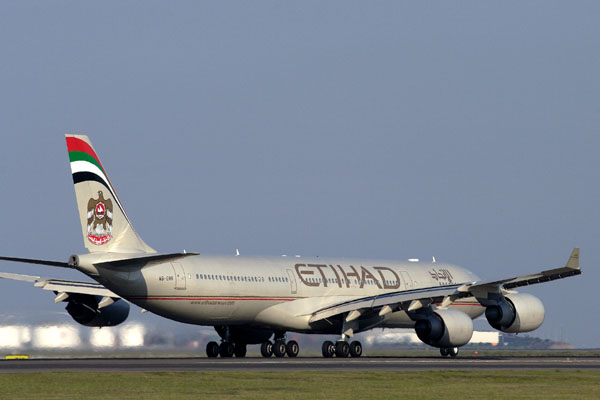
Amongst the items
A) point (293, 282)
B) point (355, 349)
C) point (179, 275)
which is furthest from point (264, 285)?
point (355, 349)

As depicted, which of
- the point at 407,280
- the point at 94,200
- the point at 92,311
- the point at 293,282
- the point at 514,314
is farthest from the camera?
the point at 407,280

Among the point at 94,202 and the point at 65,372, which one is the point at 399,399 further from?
the point at 94,202

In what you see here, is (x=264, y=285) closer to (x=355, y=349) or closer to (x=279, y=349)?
(x=279, y=349)

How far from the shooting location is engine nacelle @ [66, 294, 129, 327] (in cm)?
4375

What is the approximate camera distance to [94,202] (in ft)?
124

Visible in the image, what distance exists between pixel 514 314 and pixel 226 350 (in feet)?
41.2

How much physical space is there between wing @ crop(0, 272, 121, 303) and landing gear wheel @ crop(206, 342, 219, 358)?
16.2ft

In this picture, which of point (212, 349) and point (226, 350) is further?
point (212, 349)

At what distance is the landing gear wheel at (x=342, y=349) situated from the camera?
43.7 meters

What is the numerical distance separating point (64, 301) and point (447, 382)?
21.9 metres

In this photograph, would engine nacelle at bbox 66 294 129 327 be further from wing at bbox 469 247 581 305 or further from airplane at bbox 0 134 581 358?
wing at bbox 469 247 581 305

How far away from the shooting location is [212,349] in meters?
45.3

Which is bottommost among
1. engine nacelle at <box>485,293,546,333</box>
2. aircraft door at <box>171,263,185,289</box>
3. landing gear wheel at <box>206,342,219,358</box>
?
landing gear wheel at <box>206,342,219,358</box>

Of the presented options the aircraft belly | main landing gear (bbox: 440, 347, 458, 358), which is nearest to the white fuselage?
the aircraft belly
